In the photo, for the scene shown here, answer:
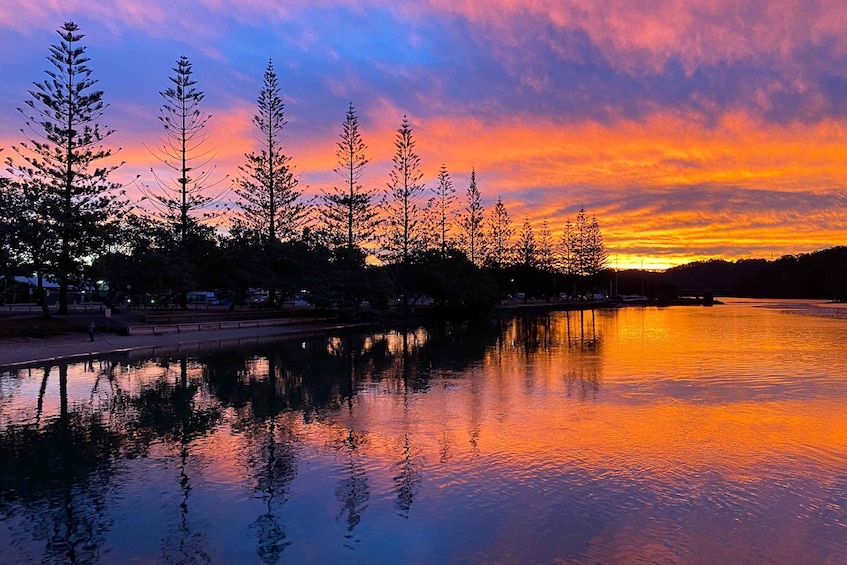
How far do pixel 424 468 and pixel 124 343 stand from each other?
1725cm

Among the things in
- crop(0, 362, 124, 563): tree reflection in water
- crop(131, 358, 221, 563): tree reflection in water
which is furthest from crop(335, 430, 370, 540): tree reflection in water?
crop(0, 362, 124, 563): tree reflection in water

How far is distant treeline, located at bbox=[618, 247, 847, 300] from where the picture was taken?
108812 mm

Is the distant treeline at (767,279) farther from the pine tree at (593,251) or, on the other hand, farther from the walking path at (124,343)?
the walking path at (124,343)

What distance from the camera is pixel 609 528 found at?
5398 mm

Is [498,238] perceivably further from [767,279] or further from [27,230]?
[767,279]

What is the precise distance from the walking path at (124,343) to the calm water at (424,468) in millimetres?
2996

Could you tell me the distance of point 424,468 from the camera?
7176 mm

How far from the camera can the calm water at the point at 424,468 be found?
202 inches

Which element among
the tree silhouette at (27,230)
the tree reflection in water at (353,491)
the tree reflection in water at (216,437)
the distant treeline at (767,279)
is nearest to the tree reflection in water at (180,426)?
the tree reflection in water at (216,437)

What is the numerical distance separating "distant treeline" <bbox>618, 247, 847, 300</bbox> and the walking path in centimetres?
9130

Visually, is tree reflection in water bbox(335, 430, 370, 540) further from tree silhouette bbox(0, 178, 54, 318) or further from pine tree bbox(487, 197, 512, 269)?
A: pine tree bbox(487, 197, 512, 269)

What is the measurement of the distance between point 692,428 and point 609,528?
447cm

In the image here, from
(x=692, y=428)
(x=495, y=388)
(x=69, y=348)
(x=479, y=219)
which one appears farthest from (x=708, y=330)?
(x=479, y=219)

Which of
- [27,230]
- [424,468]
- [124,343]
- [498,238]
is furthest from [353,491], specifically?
[498,238]
